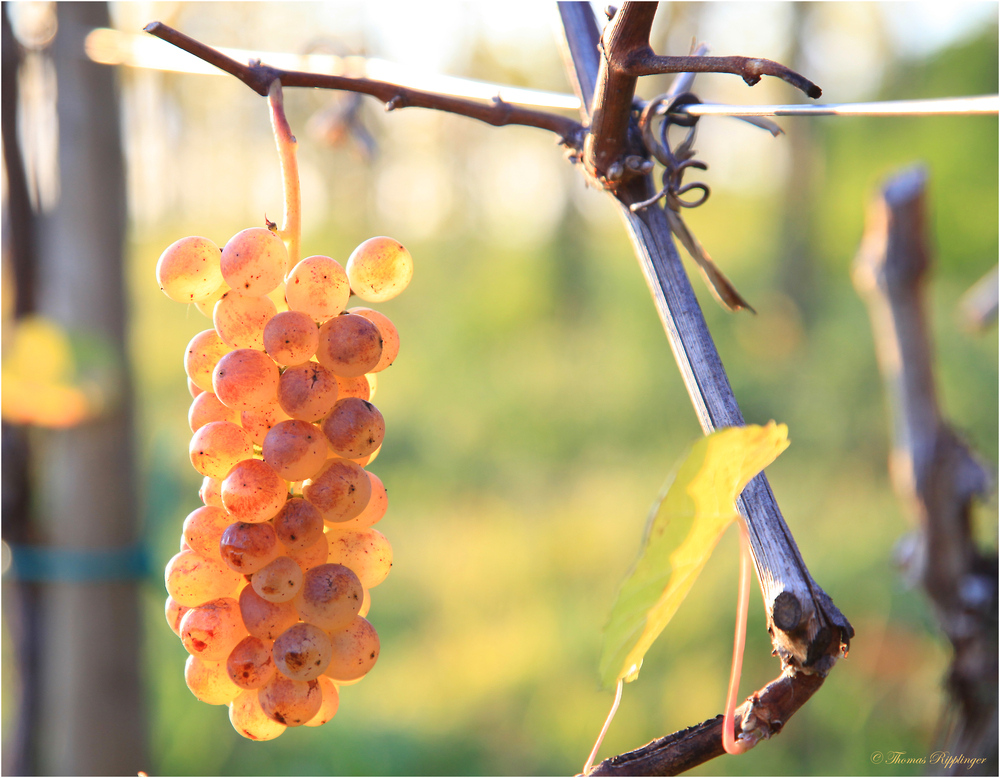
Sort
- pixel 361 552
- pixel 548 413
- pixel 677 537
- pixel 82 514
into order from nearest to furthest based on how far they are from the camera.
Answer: pixel 677 537 < pixel 361 552 < pixel 82 514 < pixel 548 413

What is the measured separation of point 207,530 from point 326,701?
0.32ft

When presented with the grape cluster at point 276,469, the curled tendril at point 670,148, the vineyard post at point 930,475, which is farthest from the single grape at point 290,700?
the vineyard post at point 930,475

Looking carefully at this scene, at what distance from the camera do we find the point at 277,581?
0.32 metres

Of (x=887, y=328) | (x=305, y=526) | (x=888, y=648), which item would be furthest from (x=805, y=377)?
(x=305, y=526)

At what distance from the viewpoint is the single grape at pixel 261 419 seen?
33 centimetres

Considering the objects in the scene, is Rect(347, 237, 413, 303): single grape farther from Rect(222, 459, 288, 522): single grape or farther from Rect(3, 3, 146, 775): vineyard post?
Rect(3, 3, 146, 775): vineyard post

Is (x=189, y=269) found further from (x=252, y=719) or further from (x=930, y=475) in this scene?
(x=930, y=475)

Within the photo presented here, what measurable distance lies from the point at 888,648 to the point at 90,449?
1883 millimetres

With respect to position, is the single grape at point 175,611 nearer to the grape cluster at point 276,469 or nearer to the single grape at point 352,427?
the grape cluster at point 276,469

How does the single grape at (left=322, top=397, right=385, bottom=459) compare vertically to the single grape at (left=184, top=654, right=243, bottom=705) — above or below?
above

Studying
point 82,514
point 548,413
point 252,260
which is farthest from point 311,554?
point 548,413

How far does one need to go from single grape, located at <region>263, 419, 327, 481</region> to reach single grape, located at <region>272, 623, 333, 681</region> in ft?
0.22

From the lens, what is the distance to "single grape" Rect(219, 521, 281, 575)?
31cm

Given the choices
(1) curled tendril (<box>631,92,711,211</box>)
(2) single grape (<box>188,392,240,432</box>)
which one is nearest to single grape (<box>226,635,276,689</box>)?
(2) single grape (<box>188,392,240,432</box>)
